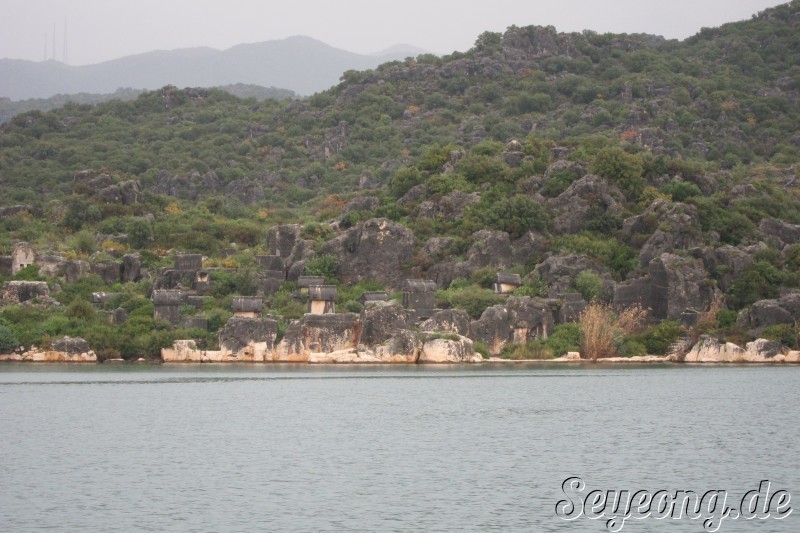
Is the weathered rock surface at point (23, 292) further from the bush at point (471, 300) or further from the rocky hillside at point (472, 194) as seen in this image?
the bush at point (471, 300)

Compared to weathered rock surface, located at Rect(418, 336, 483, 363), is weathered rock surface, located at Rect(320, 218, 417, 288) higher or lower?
higher

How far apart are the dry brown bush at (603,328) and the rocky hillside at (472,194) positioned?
0.82 meters

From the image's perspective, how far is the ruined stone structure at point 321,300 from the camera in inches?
2537

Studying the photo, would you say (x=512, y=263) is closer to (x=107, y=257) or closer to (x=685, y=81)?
(x=107, y=257)

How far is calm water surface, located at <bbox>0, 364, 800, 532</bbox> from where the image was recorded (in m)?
24.0

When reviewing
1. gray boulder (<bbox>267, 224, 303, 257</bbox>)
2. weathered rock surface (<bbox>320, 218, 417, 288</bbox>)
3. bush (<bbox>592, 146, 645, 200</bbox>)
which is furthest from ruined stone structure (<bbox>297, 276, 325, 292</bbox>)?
bush (<bbox>592, 146, 645, 200</bbox>)

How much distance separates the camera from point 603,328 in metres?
60.4

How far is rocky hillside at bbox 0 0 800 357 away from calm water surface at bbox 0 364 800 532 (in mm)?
11813

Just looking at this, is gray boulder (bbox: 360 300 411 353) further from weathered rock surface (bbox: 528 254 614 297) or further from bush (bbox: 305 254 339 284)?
bush (bbox: 305 254 339 284)

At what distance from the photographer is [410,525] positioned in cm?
2281

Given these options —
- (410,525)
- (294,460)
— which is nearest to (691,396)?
(294,460)

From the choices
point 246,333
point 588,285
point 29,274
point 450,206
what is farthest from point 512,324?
point 29,274

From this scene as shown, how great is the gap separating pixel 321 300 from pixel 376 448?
108ft

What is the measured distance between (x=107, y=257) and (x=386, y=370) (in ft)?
83.8
